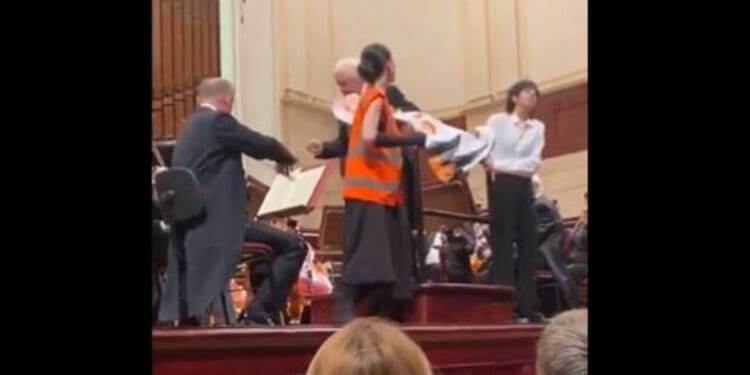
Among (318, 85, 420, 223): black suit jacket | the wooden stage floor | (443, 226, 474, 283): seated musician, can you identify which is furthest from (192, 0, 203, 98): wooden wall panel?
(443, 226, 474, 283): seated musician

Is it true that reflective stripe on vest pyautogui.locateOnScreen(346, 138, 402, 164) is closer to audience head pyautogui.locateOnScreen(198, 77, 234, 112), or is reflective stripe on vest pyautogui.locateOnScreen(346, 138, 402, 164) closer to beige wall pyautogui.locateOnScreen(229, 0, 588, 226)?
beige wall pyautogui.locateOnScreen(229, 0, 588, 226)

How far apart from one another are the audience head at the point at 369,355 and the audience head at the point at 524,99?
2649mm

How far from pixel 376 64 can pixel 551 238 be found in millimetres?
922

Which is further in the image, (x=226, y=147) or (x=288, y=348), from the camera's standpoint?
(x=226, y=147)

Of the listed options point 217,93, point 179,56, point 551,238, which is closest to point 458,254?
point 551,238

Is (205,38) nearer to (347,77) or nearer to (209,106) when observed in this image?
(209,106)

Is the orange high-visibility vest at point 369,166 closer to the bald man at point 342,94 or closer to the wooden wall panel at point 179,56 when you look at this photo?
the bald man at point 342,94

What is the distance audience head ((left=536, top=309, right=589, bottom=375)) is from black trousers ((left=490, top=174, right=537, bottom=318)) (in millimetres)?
2286

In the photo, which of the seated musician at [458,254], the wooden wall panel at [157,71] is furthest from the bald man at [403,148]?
the wooden wall panel at [157,71]

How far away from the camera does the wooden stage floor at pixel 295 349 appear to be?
2660 millimetres

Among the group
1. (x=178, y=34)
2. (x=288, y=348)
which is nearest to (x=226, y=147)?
(x=178, y=34)

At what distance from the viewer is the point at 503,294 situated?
12.1 ft
